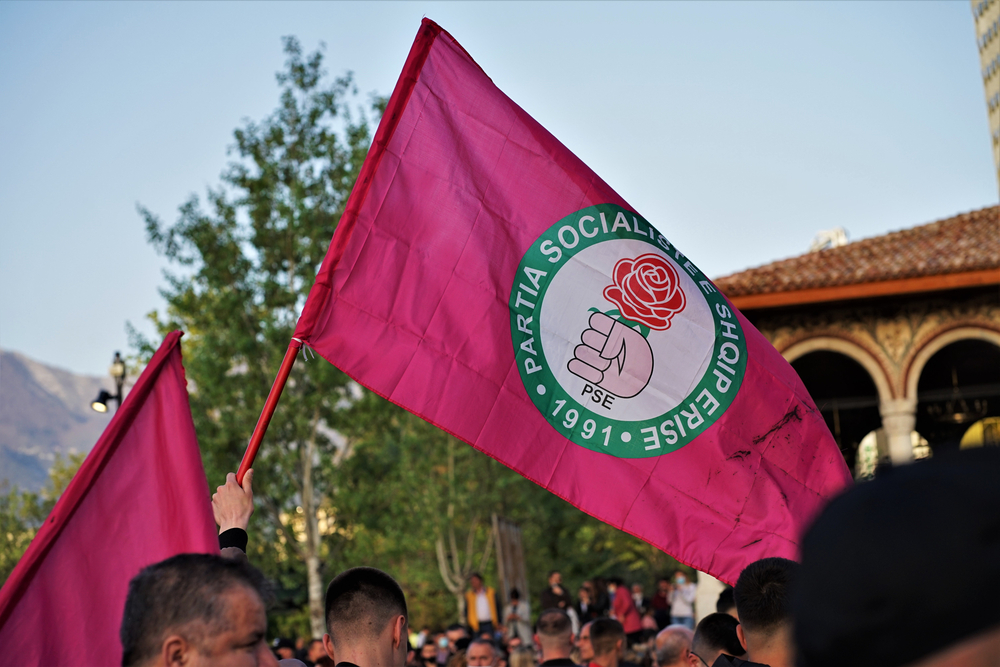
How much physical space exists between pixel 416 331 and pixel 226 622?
7.07 feet

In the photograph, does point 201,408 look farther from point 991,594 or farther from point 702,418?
point 991,594

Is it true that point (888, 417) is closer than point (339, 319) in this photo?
No

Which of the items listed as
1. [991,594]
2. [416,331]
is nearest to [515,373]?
[416,331]

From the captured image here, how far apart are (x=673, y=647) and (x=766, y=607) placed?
8.20ft

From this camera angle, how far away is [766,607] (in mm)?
3291

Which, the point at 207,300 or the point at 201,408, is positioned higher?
the point at 207,300

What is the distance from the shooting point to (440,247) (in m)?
4.08

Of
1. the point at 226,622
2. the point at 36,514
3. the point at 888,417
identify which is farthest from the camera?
the point at 36,514

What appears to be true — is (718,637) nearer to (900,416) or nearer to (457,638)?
(457,638)

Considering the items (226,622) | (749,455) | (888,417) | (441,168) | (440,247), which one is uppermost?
(888,417)

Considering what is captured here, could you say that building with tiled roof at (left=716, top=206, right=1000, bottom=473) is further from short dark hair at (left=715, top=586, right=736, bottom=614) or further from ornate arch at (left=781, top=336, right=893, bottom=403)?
short dark hair at (left=715, top=586, right=736, bottom=614)

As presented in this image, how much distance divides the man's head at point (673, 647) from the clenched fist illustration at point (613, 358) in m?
2.20

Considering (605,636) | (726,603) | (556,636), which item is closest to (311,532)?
(605,636)

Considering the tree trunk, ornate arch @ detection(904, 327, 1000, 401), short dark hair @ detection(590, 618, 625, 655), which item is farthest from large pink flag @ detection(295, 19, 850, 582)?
the tree trunk
